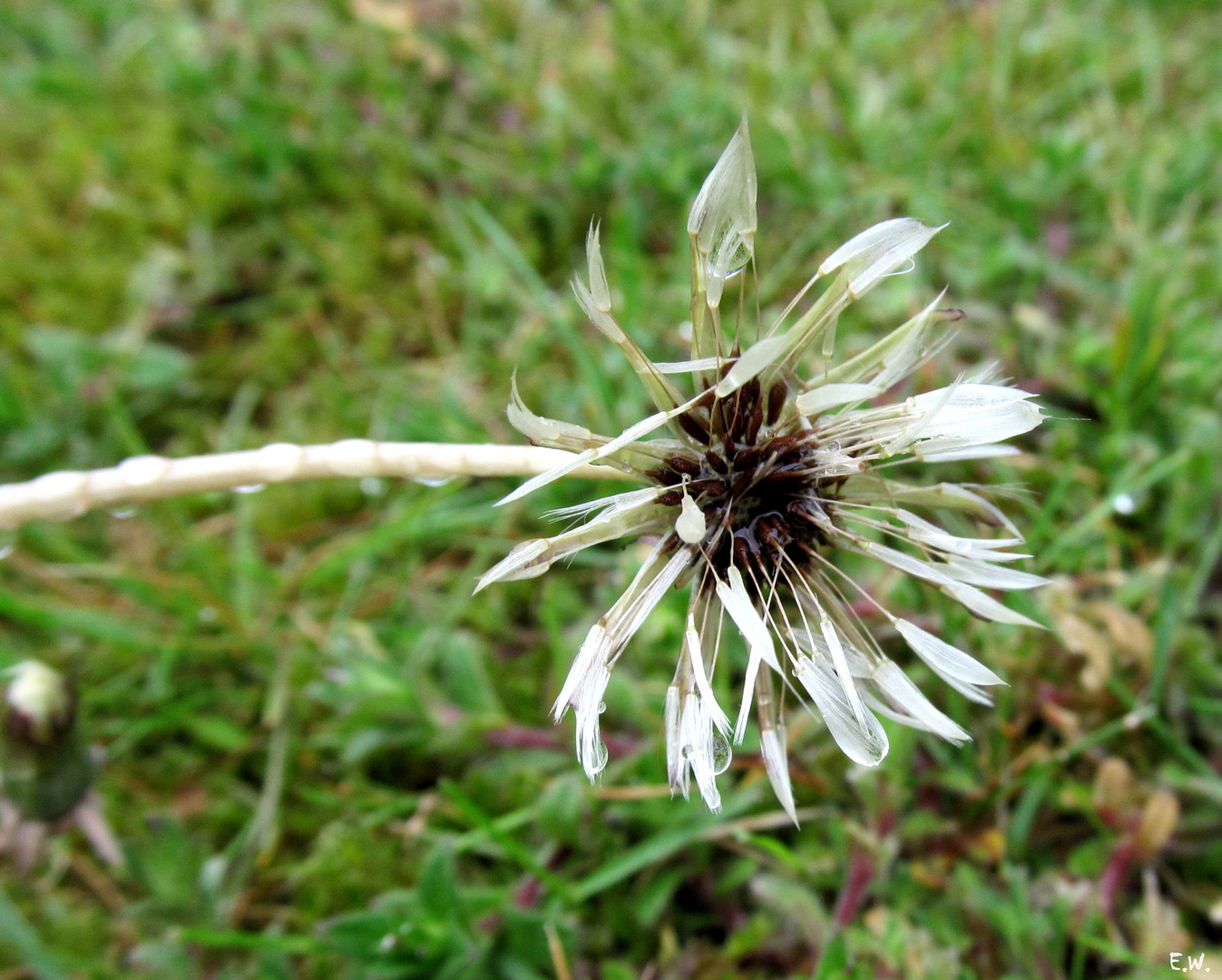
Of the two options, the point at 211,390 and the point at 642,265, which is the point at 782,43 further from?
the point at 211,390

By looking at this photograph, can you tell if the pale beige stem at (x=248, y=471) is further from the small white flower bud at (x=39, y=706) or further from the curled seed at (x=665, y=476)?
the small white flower bud at (x=39, y=706)

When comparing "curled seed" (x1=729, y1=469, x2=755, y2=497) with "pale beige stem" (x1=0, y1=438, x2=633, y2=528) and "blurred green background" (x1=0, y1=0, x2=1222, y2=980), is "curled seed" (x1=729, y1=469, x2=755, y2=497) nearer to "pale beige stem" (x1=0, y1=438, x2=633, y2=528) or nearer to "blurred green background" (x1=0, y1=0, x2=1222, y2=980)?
"pale beige stem" (x1=0, y1=438, x2=633, y2=528)

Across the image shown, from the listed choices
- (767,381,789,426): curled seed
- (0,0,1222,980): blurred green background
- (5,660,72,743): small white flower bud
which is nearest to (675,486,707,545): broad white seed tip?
(767,381,789,426): curled seed

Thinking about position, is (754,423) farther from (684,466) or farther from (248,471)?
(248,471)

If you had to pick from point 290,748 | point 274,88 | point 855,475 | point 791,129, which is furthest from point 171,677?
point 791,129

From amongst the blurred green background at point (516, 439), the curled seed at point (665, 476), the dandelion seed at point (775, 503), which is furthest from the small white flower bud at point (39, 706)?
the curled seed at point (665, 476)
